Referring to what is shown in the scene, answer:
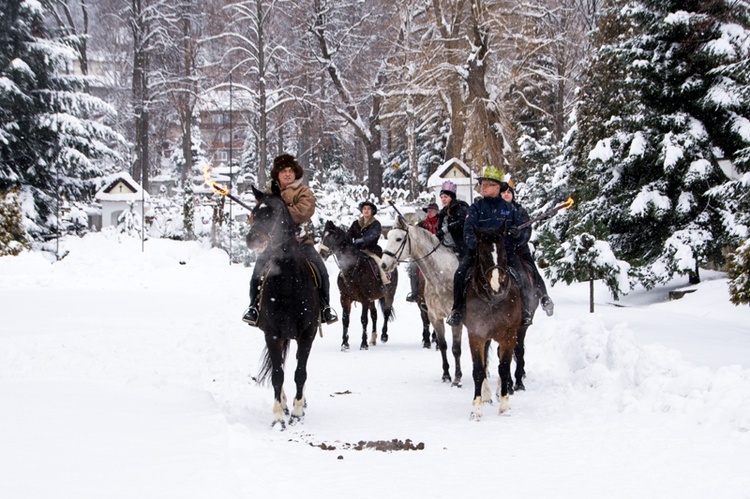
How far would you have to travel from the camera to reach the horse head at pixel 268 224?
7.71m

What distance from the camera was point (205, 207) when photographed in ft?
121

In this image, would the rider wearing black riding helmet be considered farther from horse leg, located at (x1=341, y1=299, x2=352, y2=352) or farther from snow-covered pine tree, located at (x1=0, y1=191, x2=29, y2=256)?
snow-covered pine tree, located at (x1=0, y1=191, x2=29, y2=256)

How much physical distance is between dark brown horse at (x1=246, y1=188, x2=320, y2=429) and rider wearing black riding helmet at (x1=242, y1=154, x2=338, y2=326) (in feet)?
0.40

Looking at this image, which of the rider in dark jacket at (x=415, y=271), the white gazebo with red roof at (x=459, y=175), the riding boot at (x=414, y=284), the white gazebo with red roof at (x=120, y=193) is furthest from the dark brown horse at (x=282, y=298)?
the white gazebo with red roof at (x=120, y=193)

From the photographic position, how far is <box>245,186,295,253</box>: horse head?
771cm

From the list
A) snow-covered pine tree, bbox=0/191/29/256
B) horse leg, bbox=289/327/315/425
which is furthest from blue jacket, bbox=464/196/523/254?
snow-covered pine tree, bbox=0/191/29/256

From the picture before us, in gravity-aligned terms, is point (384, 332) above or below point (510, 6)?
below

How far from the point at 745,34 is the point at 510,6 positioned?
11532 millimetres

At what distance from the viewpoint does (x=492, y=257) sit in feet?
27.3

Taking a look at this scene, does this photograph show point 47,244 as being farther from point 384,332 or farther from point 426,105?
point 384,332

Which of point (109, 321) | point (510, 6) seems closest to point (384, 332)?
point (109, 321)

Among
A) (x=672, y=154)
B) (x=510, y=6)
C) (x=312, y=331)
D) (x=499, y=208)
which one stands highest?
(x=510, y=6)

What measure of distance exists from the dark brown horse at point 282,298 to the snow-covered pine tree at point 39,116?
22961 millimetres

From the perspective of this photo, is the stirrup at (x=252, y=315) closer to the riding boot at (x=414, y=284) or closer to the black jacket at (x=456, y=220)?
the black jacket at (x=456, y=220)
